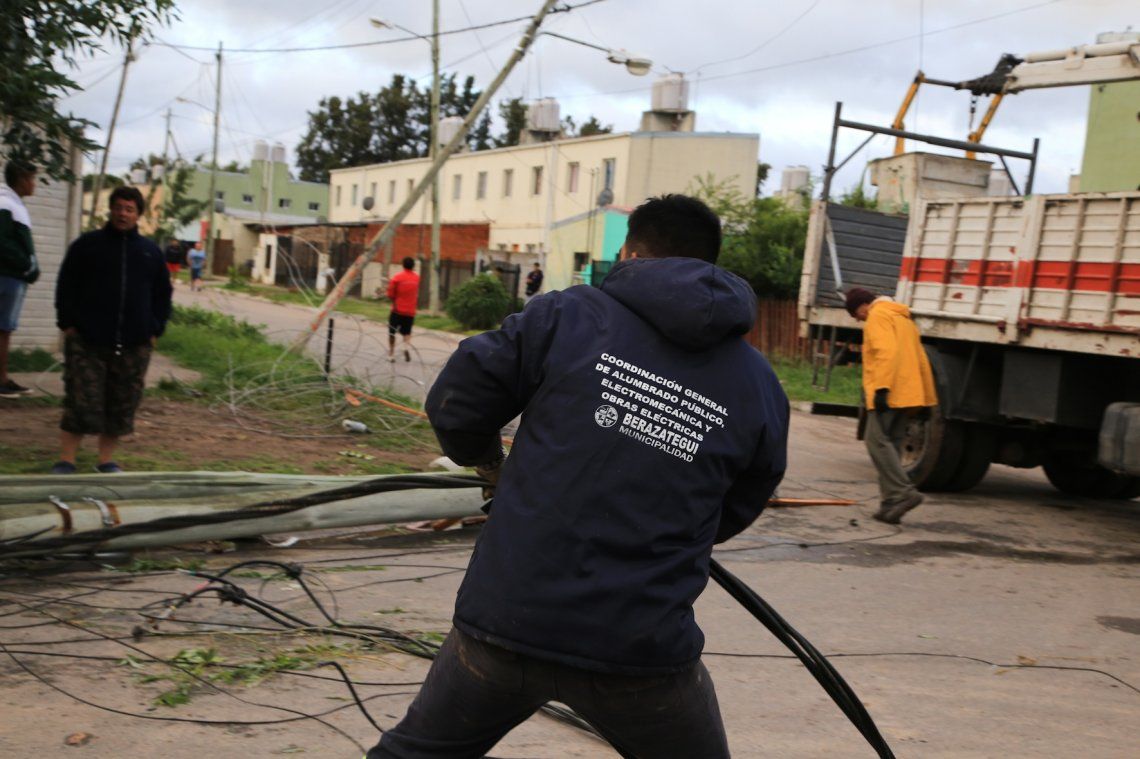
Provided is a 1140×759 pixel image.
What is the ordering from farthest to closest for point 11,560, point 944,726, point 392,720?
point 11,560, point 944,726, point 392,720

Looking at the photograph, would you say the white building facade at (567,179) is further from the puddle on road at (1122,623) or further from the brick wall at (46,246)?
the puddle on road at (1122,623)

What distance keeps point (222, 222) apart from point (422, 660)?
64.7 metres

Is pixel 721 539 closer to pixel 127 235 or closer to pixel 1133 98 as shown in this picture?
pixel 127 235

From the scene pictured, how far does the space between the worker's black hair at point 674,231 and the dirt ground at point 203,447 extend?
6.16 metres

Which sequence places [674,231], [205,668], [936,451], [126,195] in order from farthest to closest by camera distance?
[936,451] < [126,195] < [205,668] < [674,231]

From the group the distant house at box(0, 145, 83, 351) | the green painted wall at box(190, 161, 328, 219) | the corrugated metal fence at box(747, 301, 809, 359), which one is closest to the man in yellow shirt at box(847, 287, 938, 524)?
the distant house at box(0, 145, 83, 351)

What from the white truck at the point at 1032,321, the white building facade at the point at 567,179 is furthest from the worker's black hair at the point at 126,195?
the white building facade at the point at 567,179

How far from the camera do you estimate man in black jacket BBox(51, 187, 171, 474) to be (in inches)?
282

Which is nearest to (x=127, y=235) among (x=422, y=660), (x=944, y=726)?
(x=422, y=660)

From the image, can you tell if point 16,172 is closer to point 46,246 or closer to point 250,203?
point 46,246

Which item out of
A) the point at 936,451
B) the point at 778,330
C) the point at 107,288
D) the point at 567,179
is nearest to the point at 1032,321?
the point at 936,451

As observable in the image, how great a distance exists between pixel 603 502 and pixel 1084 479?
395 inches

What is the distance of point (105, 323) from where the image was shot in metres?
7.19

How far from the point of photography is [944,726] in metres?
4.62
